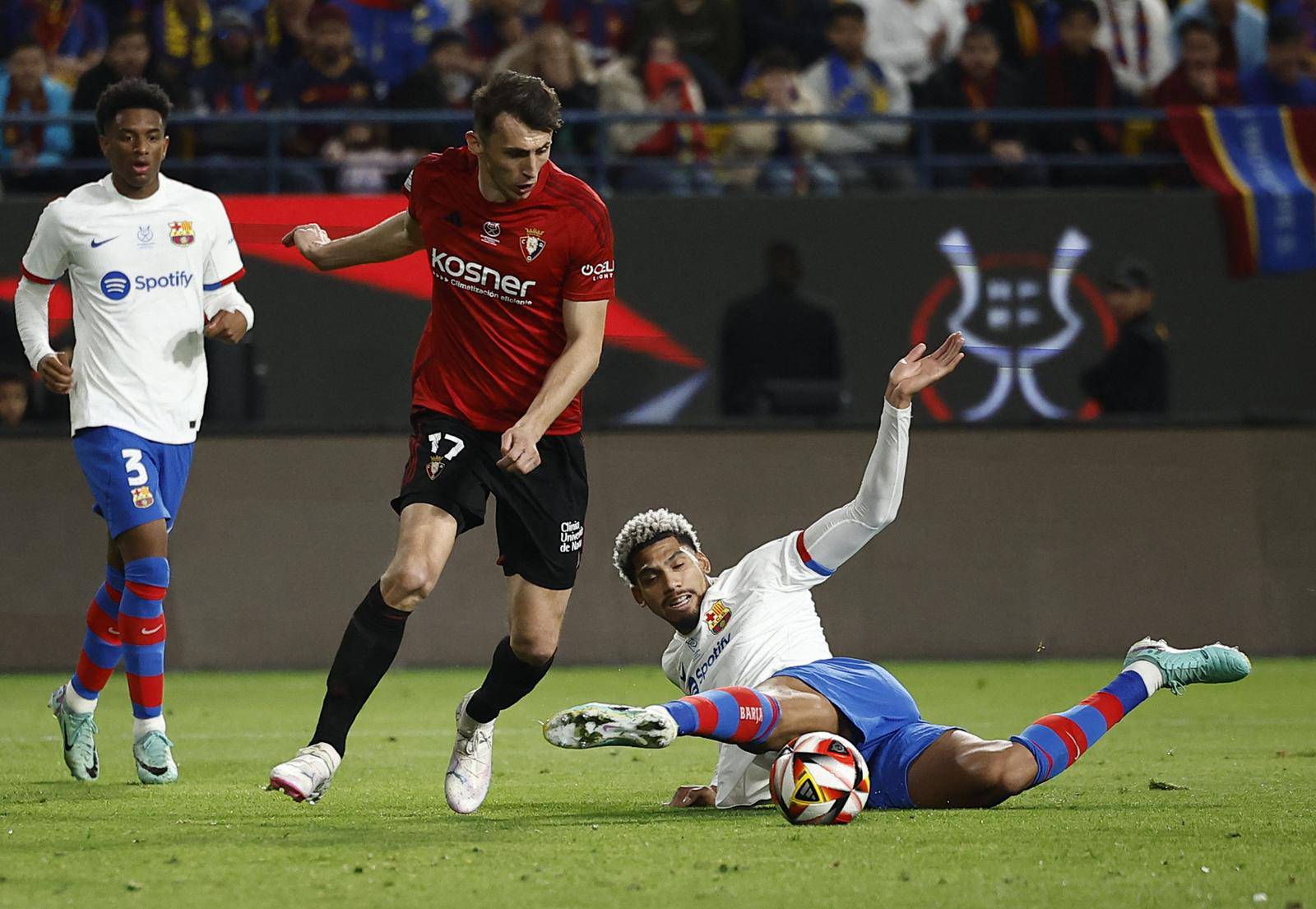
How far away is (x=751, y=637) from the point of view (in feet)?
20.3

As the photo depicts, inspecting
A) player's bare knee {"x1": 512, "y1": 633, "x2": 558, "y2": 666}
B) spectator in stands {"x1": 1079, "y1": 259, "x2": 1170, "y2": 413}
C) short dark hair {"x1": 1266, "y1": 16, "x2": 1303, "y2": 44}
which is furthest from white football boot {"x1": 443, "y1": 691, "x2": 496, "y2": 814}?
short dark hair {"x1": 1266, "y1": 16, "x2": 1303, "y2": 44}

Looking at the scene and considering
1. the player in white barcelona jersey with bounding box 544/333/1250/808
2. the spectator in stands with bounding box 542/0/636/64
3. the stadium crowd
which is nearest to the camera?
the player in white barcelona jersey with bounding box 544/333/1250/808

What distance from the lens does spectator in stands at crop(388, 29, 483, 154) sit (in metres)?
13.4

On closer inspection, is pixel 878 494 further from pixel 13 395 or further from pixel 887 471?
pixel 13 395

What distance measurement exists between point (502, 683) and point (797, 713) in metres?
1.05

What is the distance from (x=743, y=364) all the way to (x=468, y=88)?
2910 millimetres

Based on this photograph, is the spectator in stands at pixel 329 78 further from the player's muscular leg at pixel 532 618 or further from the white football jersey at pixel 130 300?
the player's muscular leg at pixel 532 618

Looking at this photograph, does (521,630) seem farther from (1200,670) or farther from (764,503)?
(764,503)

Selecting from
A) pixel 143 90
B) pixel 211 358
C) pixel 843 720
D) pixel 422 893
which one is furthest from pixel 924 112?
pixel 422 893

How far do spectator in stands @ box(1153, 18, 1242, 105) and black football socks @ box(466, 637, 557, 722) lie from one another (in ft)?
31.0

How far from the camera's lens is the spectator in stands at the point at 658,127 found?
13.4 metres

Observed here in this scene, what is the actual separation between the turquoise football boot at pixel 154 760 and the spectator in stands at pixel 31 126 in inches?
274

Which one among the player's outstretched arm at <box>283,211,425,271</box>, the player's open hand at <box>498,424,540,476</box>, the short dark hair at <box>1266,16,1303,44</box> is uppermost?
the short dark hair at <box>1266,16,1303,44</box>

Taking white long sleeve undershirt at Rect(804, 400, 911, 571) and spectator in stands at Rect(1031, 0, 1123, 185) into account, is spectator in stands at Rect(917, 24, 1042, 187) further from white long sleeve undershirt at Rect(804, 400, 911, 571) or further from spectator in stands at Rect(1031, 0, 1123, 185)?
white long sleeve undershirt at Rect(804, 400, 911, 571)
